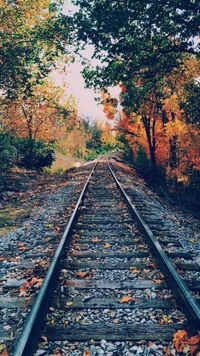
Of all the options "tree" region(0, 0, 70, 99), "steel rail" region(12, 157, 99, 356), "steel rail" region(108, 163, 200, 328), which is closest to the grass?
"tree" region(0, 0, 70, 99)

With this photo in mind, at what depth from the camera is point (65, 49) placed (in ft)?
33.2

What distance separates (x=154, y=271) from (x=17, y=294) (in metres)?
2.03

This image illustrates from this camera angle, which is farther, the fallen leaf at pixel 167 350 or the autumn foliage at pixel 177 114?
the autumn foliage at pixel 177 114

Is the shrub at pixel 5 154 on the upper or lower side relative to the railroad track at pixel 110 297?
upper

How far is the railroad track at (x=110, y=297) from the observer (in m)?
2.93

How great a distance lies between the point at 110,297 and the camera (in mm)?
3723

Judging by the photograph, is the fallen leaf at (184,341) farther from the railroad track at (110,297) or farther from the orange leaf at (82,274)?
the orange leaf at (82,274)

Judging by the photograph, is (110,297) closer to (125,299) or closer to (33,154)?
(125,299)

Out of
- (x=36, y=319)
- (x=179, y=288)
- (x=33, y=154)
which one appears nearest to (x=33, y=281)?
(x=36, y=319)

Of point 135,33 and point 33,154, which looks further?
point 33,154

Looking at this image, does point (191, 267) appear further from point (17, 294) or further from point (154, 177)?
point (154, 177)

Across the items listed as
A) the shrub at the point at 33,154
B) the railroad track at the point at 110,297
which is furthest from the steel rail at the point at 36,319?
the shrub at the point at 33,154

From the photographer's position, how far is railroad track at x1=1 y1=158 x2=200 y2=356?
2.93m

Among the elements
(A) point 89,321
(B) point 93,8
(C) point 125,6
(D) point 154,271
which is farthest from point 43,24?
(A) point 89,321
